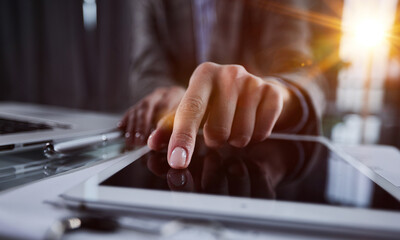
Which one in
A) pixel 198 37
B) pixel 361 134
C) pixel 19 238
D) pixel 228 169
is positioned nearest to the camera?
pixel 19 238

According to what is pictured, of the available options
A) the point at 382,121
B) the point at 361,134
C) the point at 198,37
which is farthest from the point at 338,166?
the point at 382,121

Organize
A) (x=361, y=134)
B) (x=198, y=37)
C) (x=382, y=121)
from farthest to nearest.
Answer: (x=382, y=121)
(x=361, y=134)
(x=198, y=37)

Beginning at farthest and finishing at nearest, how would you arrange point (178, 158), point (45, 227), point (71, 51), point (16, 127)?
point (71, 51), point (16, 127), point (178, 158), point (45, 227)

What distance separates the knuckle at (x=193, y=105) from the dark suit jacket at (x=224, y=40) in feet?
1.30

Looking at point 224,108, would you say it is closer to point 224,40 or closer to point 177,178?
point 177,178

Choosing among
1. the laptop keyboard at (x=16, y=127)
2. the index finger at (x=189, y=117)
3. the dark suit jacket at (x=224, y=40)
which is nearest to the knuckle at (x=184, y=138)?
the index finger at (x=189, y=117)

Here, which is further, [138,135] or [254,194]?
[138,135]

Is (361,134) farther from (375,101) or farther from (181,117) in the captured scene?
(181,117)

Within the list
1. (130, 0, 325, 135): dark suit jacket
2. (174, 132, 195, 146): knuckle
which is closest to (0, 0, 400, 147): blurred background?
(130, 0, 325, 135): dark suit jacket

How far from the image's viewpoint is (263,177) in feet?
0.76

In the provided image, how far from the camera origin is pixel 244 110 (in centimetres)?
33

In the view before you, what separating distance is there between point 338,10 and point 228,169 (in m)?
1.30

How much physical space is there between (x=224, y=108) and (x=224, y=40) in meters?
0.63

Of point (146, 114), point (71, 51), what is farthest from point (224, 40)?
point (71, 51)
